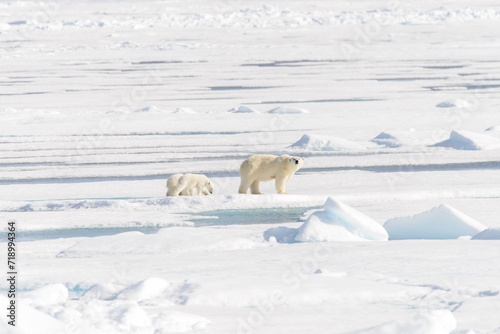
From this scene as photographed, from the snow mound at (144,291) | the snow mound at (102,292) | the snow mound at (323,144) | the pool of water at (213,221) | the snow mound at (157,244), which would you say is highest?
the snow mound at (144,291)

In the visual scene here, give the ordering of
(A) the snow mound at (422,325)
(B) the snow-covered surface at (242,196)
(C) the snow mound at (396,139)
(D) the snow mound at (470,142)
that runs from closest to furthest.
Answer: (A) the snow mound at (422,325), (B) the snow-covered surface at (242,196), (D) the snow mound at (470,142), (C) the snow mound at (396,139)

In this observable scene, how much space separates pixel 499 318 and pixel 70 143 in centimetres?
802

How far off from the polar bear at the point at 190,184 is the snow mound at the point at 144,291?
289 centimetres

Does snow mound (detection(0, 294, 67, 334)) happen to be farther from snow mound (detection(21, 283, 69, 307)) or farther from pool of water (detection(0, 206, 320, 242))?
pool of water (detection(0, 206, 320, 242))

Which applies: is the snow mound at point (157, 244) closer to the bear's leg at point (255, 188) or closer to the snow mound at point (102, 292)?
the snow mound at point (102, 292)

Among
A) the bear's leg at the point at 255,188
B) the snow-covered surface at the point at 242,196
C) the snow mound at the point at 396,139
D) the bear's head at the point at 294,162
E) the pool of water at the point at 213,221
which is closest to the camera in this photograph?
the snow-covered surface at the point at 242,196

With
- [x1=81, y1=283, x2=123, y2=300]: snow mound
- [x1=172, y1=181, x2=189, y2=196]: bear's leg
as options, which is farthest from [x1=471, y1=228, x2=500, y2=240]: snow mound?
[x1=172, y1=181, x2=189, y2=196]: bear's leg

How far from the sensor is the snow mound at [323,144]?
891 centimetres

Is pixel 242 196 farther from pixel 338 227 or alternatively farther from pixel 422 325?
pixel 422 325

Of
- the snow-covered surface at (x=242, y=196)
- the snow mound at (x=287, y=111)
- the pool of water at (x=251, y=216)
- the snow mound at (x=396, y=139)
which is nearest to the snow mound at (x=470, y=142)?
the snow-covered surface at (x=242, y=196)

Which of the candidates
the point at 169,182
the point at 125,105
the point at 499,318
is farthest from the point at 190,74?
the point at 499,318

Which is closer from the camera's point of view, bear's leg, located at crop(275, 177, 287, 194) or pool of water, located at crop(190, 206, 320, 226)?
pool of water, located at crop(190, 206, 320, 226)

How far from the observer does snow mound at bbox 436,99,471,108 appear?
41.1ft

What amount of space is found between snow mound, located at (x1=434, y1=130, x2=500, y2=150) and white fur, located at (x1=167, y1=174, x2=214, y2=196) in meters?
3.84
